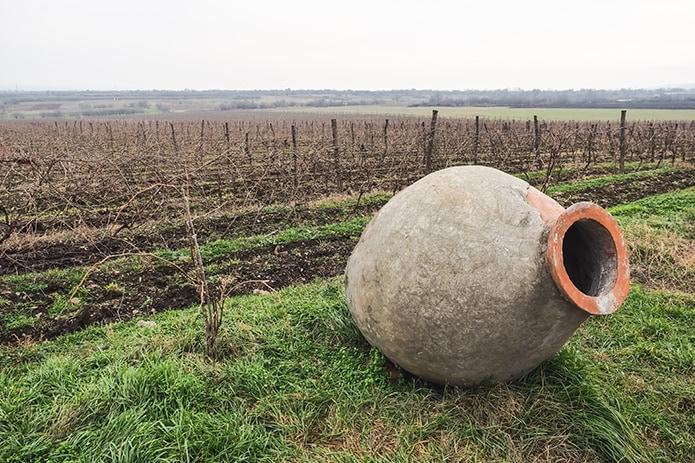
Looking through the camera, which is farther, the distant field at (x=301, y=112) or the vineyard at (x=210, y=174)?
the distant field at (x=301, y=112)

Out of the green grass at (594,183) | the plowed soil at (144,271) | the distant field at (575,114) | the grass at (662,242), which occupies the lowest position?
the plowed soil at (144,271)

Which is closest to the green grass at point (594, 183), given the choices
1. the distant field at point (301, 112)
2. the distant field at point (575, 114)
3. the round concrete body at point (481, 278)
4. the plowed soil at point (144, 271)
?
the plowed soil at point (144, 271)

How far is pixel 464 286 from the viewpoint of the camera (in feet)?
11.3

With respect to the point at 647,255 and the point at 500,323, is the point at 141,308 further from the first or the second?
the point at 647,255

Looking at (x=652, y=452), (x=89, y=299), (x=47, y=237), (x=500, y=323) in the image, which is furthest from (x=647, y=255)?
(x=47, y=237)

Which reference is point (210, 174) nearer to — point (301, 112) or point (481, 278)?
point (481, 278)

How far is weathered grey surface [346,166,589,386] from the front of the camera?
340 centimetres

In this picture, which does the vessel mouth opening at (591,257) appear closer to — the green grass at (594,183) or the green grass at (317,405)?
the green grass at (317,405)

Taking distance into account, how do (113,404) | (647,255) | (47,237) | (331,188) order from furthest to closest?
(331,188), (47,237), (647,255), (113,404)

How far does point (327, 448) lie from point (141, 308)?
12.9 ft

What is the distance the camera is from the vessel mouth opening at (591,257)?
11.8 feet

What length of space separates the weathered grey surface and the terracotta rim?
0.13 metres

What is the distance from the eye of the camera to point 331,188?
14.7 m

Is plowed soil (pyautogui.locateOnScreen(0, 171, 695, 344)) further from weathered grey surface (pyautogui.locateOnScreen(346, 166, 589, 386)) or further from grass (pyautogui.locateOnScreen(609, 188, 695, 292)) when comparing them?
grass (pyautogui.locateOnScreen(609, 188, 695, 292))
